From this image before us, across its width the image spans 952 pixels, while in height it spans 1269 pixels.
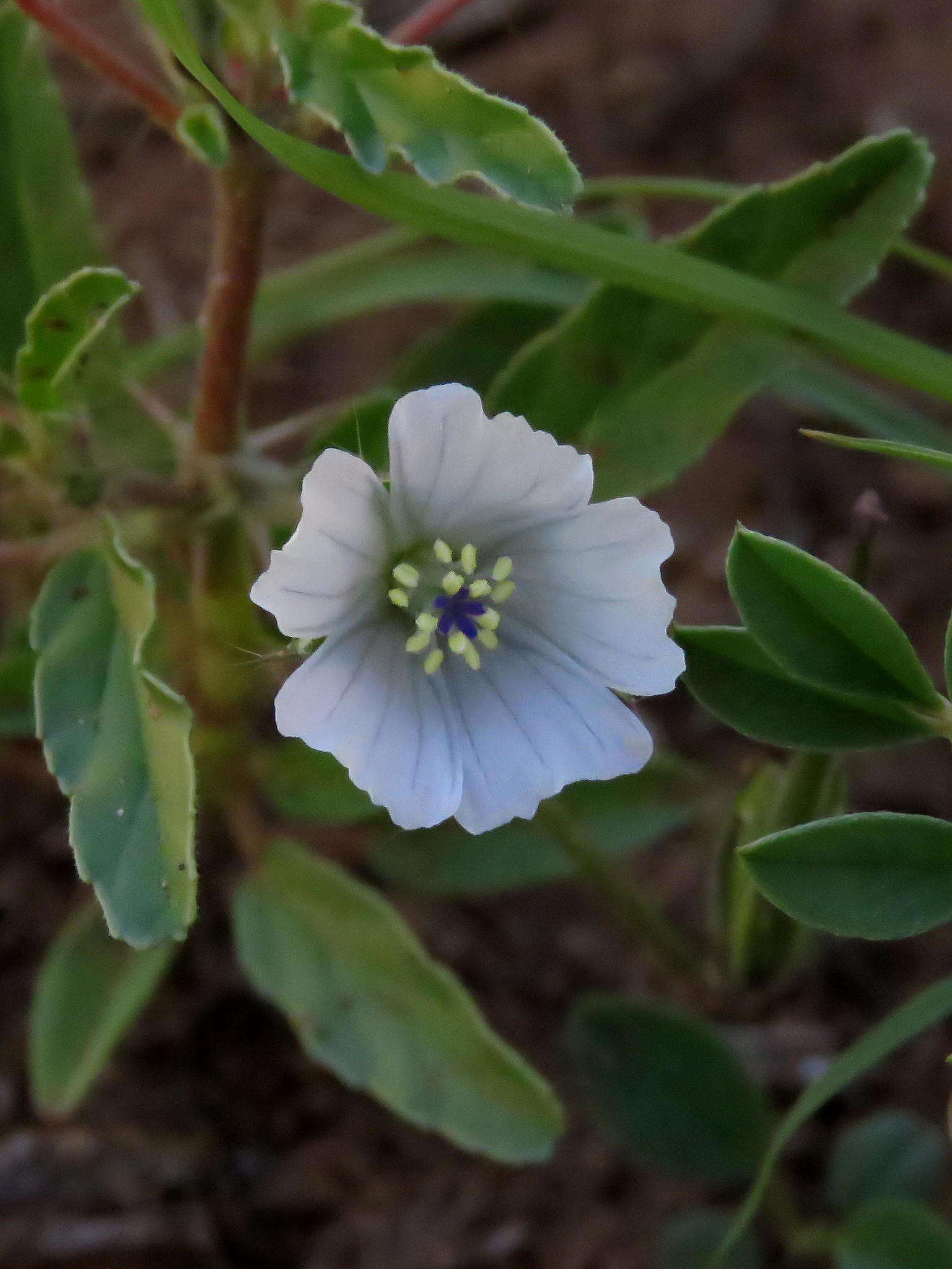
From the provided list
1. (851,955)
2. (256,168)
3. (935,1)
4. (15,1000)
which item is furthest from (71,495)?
(935,1)

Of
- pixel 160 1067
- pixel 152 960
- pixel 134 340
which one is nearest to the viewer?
pixel 152 960

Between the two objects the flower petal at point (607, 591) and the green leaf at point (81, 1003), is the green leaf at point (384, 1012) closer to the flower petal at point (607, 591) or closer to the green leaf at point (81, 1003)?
the green leaf at point (81, 1003)

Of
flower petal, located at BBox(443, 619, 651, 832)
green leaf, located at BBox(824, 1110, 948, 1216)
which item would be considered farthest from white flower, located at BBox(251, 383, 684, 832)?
green leaf, located at BBox(824, 1110, 948, 1216)

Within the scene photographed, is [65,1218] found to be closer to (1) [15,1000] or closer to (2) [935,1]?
(1) [15,1000]

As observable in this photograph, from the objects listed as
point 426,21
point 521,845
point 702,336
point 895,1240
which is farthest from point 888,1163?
point 426,21

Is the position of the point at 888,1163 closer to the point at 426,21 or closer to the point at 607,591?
the point at 607,591

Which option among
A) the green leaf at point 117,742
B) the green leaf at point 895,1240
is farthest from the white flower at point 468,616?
the green leaf at point 895,1240
